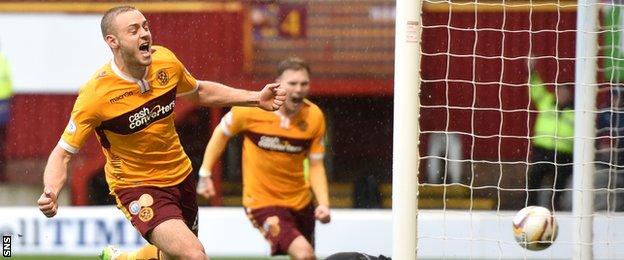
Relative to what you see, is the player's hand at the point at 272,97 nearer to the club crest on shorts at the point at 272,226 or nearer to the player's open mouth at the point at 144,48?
the player's open mouth at the point at 144,48

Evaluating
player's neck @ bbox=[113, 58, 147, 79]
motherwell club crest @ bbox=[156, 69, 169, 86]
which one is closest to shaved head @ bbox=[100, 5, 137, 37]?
player's neck @ bbox=[113, 58, 147, 79]

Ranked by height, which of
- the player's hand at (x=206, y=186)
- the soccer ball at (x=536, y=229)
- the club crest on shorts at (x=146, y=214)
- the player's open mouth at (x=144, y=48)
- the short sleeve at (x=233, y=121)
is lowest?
the soccer ball at (x=536, y=229)

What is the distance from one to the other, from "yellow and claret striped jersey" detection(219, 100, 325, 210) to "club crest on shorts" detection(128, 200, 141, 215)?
6.37 feet

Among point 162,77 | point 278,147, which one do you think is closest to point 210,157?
point 278,147

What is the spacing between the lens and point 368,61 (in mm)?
12047

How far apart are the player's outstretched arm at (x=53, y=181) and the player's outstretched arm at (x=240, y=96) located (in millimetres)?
809

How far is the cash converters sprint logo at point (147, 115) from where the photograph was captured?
21.1 ft

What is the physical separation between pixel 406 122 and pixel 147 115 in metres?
1.29

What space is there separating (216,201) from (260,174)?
369 centimetres

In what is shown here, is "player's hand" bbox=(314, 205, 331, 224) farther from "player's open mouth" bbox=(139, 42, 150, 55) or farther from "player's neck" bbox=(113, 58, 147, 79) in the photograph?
"player's open mouth" bbox=(139, 42, 150, 55)

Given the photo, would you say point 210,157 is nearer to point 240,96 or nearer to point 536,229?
point 240,96

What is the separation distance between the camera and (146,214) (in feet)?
21.2

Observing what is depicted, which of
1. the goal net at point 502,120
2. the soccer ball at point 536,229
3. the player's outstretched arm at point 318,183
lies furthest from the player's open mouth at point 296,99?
the goal net at point 502,120

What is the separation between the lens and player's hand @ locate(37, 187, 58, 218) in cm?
607
